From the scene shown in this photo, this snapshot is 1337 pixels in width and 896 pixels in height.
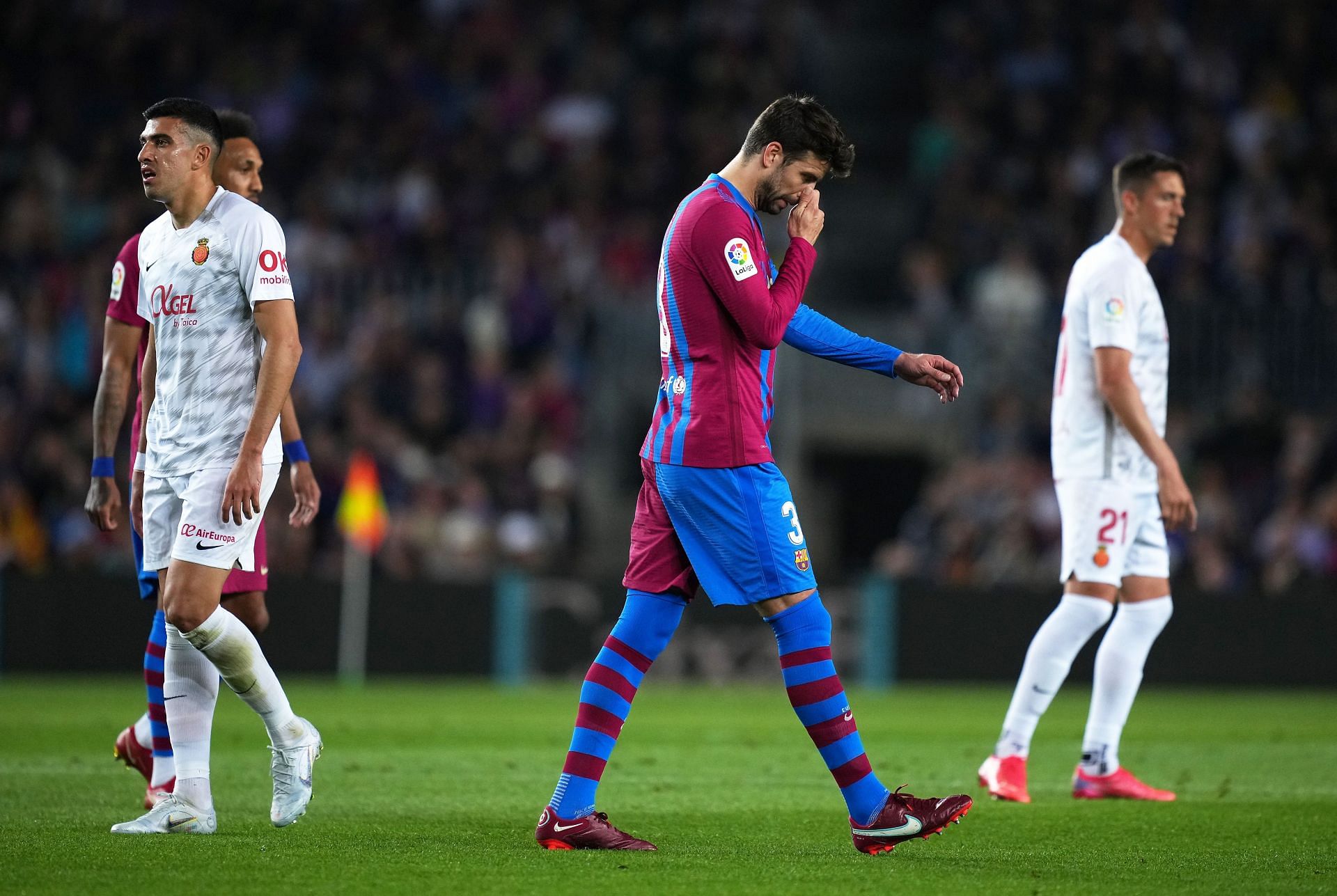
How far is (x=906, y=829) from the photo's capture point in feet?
18.5

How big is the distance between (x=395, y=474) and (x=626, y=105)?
6.21 m

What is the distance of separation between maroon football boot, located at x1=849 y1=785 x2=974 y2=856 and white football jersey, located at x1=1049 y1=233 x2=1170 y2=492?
2482mm

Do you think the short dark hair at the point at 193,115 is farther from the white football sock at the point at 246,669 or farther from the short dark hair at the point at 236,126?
the white football sock at the point at 246,669

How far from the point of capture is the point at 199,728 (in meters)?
6.25

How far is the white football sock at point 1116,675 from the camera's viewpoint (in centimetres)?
760

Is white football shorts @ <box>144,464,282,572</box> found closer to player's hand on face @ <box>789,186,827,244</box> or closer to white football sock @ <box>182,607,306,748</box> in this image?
white football sock @ <box>182,607,306,748</box>

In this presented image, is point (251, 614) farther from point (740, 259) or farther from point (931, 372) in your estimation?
point (931, 372)

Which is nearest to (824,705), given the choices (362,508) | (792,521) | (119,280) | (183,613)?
(792,521)

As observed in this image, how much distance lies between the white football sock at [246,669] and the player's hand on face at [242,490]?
0.35 m

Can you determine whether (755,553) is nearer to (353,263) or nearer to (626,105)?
(353,263)

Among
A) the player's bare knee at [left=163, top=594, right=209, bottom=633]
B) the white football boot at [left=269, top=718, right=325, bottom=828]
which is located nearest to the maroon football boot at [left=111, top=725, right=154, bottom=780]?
the white football boot at [left=269, top=718, right=325, bottom=828]

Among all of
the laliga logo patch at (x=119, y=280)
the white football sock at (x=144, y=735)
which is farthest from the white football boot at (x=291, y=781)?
the laliga logo patch at (x=119, y=280)

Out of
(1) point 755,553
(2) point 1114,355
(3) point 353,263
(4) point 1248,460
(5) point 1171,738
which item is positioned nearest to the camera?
(1) point 755,553

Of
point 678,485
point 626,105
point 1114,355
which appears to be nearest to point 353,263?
point 626,105
